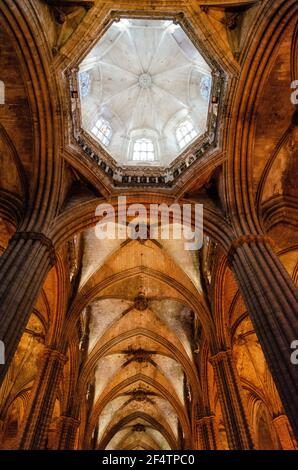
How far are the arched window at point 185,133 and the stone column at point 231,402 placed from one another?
9610mm

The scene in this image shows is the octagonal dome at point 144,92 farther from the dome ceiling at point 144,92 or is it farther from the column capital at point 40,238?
the column capital at point 40,238

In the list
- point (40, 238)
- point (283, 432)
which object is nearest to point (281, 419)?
point (283, 432)

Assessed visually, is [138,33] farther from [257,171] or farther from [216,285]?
[216,285]

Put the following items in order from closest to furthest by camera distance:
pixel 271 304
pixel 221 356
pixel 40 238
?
pixel 271 304 < pixel 40 238 < pixel 221 356

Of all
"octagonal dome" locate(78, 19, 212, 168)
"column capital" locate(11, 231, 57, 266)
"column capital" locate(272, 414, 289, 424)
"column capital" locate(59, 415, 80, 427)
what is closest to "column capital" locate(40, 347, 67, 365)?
"column capital" locate(59, 415, 80, 427)

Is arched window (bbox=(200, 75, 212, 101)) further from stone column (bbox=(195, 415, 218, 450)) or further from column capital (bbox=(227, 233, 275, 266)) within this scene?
stone column (bbox=(195, 415, 218, 450))

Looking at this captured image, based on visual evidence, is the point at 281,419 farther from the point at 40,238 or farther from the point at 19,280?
the point at 19,280

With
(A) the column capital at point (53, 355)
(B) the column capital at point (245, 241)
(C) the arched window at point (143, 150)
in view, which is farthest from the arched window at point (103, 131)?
(A) the column capital at point (53, 355)

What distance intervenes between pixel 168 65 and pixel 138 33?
220 centimetres

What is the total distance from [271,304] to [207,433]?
8592 mm

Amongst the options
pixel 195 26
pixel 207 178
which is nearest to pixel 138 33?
pixel 195 26

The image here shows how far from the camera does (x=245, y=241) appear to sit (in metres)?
9.13

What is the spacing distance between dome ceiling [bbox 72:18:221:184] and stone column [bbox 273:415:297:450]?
12.2m

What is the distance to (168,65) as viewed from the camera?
58.6ft
